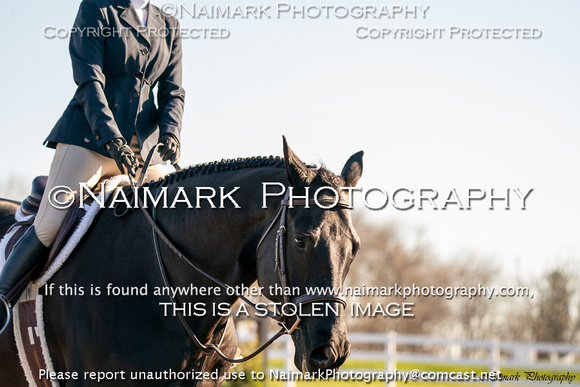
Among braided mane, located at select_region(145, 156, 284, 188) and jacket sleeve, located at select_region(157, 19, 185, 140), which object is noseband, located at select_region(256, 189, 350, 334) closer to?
braided mane, located at select_region(145, 156, 284, 188)

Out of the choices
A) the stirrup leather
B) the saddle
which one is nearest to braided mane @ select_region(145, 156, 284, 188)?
the saddle

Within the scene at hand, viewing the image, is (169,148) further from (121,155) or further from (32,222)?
(32,222)

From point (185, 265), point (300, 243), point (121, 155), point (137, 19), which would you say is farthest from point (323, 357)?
point (137, 19)

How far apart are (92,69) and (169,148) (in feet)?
2.39

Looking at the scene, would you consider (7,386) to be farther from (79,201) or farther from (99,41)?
(99,41)

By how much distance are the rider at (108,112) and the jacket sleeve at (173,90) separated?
0.4 inches

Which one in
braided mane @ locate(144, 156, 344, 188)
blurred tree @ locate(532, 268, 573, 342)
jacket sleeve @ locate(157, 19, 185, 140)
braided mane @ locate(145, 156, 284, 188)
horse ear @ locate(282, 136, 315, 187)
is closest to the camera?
horse ear @ locate(282, 136, 315, 187)

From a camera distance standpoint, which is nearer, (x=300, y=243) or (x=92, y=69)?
(x=300, y=243)

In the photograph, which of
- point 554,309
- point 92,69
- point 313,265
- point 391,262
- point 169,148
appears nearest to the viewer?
point 313,265

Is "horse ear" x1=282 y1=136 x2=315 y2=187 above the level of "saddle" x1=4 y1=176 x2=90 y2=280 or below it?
above

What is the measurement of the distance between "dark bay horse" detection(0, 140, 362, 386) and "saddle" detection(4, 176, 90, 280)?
113mm

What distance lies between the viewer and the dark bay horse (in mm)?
Answer: 3502

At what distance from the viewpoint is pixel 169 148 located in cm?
459

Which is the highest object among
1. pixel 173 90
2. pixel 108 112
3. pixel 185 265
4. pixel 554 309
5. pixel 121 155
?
pixel 173 90
